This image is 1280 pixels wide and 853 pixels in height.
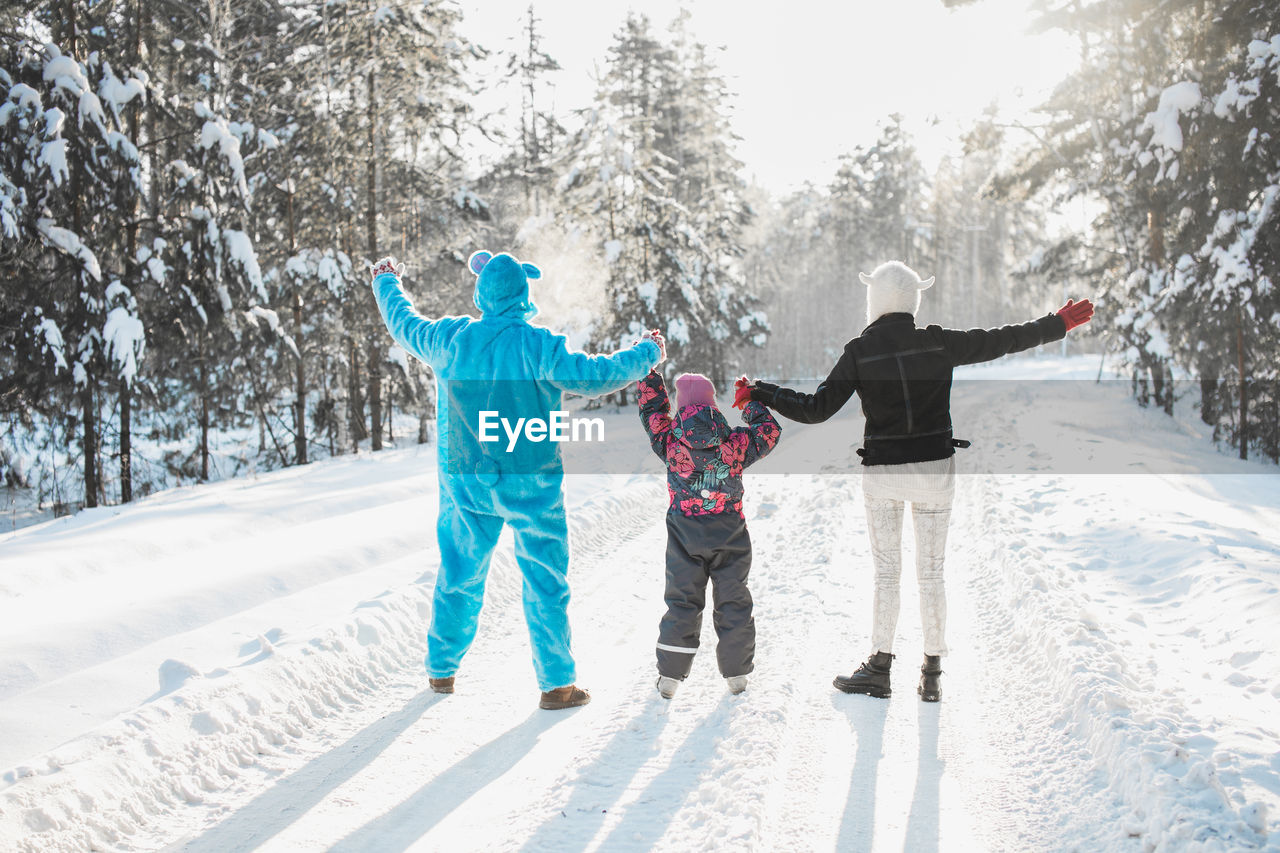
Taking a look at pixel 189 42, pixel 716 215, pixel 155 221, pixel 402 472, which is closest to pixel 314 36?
pixel 189 42

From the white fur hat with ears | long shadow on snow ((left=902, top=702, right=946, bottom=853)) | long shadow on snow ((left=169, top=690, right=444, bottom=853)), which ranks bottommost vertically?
long shadow on snow ((left=169, top=690, right=444, bottom=853))

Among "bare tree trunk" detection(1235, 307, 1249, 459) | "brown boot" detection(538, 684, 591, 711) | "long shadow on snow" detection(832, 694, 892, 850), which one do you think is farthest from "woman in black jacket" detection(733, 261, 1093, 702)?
"bare tree trunk" detection(1235, 307, 1249, 459)

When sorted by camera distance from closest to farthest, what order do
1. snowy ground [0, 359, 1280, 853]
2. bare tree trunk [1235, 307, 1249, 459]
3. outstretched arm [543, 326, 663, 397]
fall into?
snowy ground [0, 359, 1280, 853] → outstretched arm [543, 326, 663, 397] → bare tree trunk [1235, 307, 1249, 459]

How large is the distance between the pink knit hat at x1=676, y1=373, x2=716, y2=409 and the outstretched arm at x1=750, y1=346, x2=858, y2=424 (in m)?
0.25

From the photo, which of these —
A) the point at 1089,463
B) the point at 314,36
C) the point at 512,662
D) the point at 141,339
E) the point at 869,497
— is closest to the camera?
the point at 869,497

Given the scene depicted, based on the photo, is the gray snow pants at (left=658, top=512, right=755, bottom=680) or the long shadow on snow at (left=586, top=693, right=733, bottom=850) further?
the gray snow pants at (left=658, top=512, right=755, bottom=680)

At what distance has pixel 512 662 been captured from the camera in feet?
16.0

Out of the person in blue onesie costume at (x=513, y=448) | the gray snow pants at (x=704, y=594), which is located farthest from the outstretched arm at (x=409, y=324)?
the gray snow pants at (x=704, y=594)

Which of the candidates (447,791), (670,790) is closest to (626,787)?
(670,790)

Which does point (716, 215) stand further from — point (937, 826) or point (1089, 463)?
point (937, 826)

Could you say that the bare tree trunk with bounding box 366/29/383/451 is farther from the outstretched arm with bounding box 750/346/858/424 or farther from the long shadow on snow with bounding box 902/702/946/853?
the long shadow on snow with bounding box 902/702/946/853

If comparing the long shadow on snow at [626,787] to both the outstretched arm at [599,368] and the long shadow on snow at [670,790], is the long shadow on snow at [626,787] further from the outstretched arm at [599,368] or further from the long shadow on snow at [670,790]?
the outstretched arm at [599,368]

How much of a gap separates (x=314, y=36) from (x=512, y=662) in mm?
15988

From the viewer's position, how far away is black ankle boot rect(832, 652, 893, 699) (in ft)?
14.0
